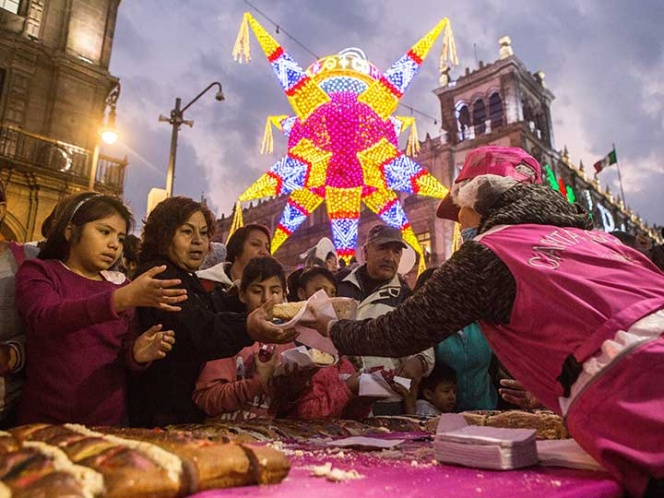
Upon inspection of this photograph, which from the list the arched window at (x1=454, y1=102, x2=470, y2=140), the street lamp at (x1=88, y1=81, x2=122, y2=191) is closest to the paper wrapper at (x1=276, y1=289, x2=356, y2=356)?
the street lamp at (x1=88, y1=81, x2=122, y2=191)

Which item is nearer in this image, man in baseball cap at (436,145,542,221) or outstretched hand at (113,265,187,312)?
outstretched hand at (113,265,187,312)

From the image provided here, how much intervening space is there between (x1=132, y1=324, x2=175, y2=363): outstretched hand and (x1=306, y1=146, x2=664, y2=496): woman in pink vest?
36.0 inches

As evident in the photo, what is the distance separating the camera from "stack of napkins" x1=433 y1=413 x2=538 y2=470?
1550 millimetres

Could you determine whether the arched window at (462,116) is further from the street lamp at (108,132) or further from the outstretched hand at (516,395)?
the outstretched hand at (516,395)

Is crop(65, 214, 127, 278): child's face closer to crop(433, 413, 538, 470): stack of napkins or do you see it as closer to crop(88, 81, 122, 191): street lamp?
crop(433, 413, 538, 470): stack of napkins

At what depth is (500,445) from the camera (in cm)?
155

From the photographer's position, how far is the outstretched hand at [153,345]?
2266mm

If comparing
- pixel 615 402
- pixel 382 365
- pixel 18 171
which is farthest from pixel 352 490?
pixel 18 171

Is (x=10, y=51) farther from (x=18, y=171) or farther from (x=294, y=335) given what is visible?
(x=294, y=335)

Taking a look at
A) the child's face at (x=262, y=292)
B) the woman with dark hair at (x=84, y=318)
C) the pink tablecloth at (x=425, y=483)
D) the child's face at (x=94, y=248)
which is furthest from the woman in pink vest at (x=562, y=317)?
the child's face at (x=94, y=248)

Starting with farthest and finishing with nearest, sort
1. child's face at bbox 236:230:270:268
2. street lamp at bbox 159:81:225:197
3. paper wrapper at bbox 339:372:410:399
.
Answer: street lamp at bbox 159:81:225:197 → child's face at bbox 236:230:270:268 → paper wrapper at bbox 339:372:410:399

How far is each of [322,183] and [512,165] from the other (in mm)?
6641

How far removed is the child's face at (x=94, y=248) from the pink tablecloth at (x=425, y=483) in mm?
1556

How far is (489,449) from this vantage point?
1.57m
